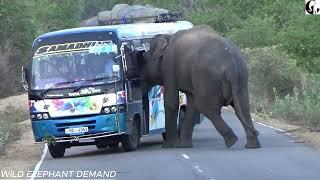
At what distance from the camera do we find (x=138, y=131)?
21891 mm

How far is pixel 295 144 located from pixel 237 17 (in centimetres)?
4447

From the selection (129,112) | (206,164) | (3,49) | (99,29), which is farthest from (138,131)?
(3,49)

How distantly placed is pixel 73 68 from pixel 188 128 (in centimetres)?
361

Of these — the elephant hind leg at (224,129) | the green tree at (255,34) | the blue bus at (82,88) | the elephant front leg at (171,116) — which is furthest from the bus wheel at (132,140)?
the green tree at (255,34)

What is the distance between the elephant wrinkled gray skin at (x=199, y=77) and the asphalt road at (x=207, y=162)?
23.8 inches

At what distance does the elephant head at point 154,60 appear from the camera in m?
22.5

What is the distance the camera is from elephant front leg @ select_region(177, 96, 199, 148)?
2186 cm

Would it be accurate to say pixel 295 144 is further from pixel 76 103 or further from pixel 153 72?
pixel 76 103

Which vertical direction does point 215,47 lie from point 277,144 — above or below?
above

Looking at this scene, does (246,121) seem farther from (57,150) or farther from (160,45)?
(57,150)

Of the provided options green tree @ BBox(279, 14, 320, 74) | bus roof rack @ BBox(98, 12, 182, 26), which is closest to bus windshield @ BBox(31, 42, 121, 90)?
bus roof rack @ BBox(98, 12, 182, 26)

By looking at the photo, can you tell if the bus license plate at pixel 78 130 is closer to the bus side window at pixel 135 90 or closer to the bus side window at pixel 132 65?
the bus side window at pixel 135 90

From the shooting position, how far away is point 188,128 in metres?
21.8

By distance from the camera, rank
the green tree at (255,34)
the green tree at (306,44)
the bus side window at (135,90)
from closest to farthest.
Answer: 1. the bus side window at (135,90)
2. the green tree at (306,44)
3. the green tree at (255,34)
